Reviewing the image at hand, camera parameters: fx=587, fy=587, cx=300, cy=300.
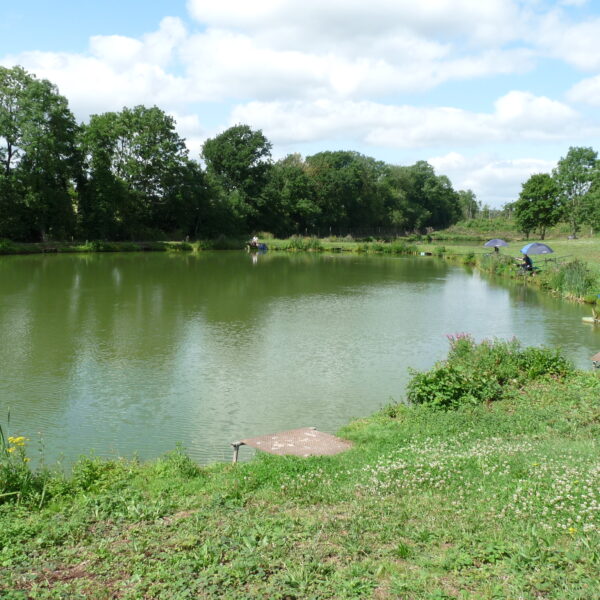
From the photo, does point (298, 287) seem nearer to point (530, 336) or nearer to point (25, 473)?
point (530, 336)

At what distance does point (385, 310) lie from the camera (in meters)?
22.9

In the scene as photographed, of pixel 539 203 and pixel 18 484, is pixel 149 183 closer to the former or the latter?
pixel 539 203

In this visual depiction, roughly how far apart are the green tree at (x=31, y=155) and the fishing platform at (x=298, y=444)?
43154mm

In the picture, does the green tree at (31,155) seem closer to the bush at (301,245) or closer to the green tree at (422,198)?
the bush at (301,245)

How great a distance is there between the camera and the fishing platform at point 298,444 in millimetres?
7629

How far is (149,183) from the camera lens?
57.3m

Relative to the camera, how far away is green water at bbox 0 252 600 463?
9852mm

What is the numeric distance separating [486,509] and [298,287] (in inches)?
978

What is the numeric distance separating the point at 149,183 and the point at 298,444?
53.1m

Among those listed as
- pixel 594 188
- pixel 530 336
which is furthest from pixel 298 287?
pixel 594 188

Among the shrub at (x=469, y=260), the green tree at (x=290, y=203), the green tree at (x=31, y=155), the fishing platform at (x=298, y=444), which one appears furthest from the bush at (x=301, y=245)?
the fishing platform at (x=298, y=444)

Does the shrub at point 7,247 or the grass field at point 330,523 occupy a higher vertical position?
the shrub at point 7,247

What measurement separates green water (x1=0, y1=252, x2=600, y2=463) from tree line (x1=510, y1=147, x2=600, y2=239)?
118 feet

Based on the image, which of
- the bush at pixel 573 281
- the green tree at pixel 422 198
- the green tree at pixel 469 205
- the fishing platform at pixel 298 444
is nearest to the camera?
the fishing platform at pixel 298 444
